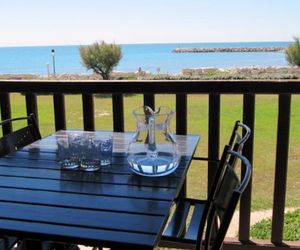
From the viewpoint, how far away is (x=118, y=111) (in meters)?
2.38

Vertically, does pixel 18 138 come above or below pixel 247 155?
above

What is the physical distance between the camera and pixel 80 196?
4.15 feet

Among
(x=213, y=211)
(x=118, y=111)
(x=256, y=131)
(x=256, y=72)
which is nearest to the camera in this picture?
(x=213, y=211)

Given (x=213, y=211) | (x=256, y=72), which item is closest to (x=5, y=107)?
(x=213, y=211)

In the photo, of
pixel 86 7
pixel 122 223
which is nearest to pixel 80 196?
pixel 122 223

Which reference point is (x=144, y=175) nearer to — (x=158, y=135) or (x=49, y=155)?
(x=158, y=135)

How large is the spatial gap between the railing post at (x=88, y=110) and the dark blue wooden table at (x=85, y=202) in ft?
2.37

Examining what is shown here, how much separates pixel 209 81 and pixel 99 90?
0.65m

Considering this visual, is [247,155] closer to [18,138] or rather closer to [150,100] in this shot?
[150,100]

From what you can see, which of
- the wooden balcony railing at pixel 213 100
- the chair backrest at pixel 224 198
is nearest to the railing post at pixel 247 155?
the wooden balcony railing at pixel 213 100

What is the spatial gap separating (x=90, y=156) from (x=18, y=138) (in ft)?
2.04

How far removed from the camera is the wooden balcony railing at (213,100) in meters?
2.16

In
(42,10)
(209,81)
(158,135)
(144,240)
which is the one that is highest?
(42,10)

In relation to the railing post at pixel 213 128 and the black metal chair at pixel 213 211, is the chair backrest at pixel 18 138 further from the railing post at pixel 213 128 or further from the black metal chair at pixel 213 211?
the railing post at pixel 213 128
